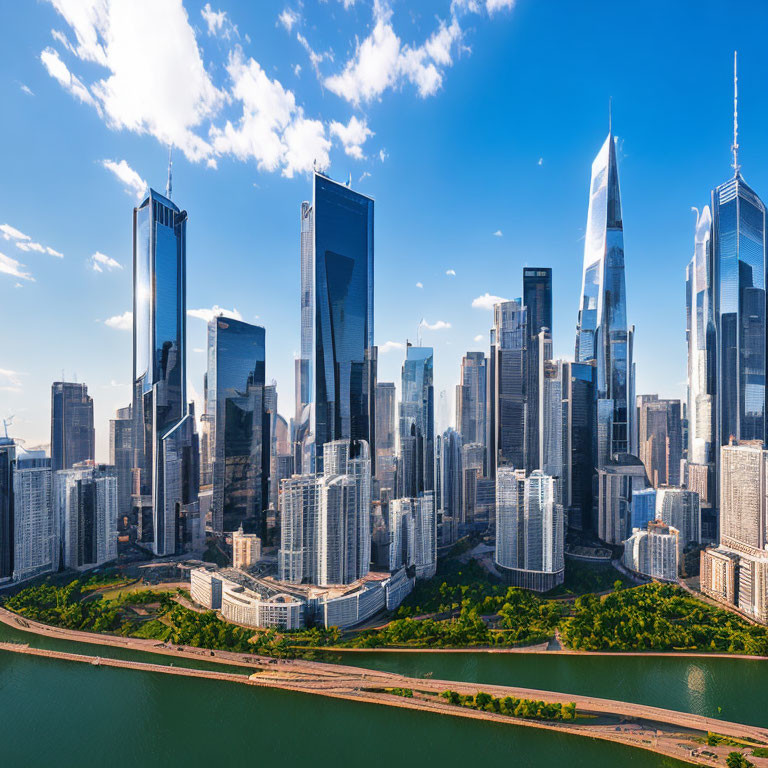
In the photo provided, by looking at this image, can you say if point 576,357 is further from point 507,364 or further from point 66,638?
point 66,638

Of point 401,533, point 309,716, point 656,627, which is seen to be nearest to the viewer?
point 309,716

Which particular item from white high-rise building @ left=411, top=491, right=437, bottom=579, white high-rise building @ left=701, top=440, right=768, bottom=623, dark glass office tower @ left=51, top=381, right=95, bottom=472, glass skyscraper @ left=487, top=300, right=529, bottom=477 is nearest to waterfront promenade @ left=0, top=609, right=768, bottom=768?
white high-rise building @ left=701, top=440, right=768, bottom=623

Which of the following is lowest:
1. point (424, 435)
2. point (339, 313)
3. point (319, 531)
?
point (319, 531)

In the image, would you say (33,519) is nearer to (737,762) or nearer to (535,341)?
(737,762)

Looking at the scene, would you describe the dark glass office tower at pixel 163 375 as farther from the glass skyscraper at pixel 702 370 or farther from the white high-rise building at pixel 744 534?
the glass skyscraper at pixel 702 370

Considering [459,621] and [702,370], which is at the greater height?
[702,370]

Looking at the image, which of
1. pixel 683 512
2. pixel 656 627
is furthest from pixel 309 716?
pixel 683 512

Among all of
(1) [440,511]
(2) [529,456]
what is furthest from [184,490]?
(2) [529,456]
